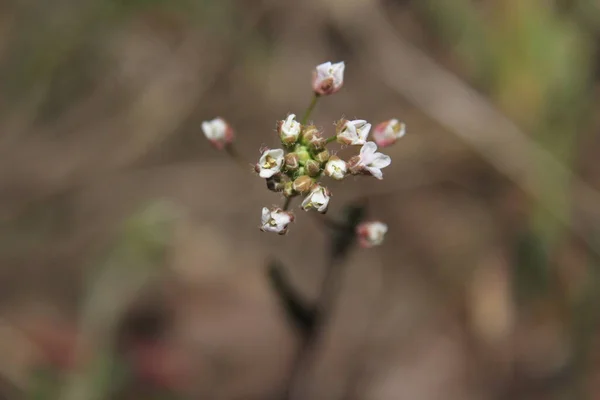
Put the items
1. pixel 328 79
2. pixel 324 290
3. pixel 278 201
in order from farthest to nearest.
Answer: pixel 278 201, pixel 324 290, pixel 328 79

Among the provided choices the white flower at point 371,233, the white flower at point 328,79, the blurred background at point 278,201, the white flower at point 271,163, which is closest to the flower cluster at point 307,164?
the white flower at point 271,163

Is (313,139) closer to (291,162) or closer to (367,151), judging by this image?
(291,162)

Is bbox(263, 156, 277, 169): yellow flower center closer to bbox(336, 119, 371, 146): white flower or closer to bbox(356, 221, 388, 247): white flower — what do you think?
bbox(336, 119, 371, 146): white flower

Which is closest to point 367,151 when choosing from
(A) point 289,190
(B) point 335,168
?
Result: (B) point 335,168

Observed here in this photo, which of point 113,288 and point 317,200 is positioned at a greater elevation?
point 113,288

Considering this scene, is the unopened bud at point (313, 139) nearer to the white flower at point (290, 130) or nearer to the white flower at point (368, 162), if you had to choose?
the white flower at point (290, 130)

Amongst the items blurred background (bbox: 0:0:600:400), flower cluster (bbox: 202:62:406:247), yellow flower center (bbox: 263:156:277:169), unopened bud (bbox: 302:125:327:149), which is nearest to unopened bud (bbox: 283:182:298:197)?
flower cluster (bbox: 202:62:406:247)
